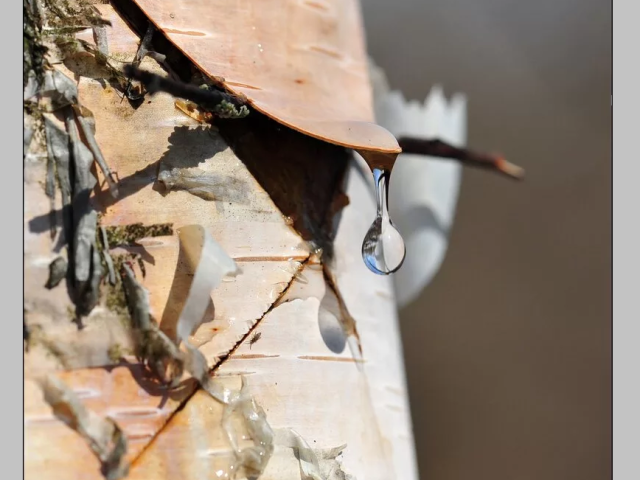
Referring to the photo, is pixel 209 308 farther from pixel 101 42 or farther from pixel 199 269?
pixel 101 42

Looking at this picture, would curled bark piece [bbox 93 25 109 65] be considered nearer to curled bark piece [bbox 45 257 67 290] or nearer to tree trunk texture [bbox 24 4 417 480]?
tree trunk texture [bbox 24 4 417 480]

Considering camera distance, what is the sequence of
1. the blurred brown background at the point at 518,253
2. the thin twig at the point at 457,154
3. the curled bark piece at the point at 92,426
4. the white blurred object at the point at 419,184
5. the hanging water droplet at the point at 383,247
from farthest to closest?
the blurred brown background at the point at 518,253 < the white blurred object at the point at 419,184 < the thin twig at the point at 457,154 < the hanging water droplet at the point at 383,247 < the curled bark piece at the point at 92,426

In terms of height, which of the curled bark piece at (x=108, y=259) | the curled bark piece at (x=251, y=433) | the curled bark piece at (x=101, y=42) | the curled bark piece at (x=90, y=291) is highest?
the curled bark piece at (x=101, y=42)

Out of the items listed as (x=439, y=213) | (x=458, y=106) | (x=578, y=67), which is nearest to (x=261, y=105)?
(x=439, y=213)

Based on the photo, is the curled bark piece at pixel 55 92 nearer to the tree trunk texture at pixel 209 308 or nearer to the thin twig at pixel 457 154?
the tree trunk texture at pixel 209 308

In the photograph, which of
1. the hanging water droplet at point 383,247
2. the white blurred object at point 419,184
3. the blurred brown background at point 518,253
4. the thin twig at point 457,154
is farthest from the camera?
the blurred brown background at point 518,253

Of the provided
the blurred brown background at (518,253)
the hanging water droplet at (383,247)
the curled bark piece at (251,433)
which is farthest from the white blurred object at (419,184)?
the curled bark piece at (251,433)
